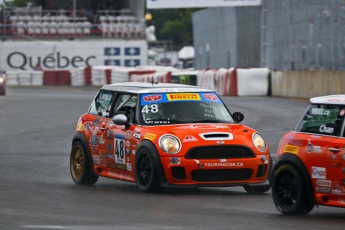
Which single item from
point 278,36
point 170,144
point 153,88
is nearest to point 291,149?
point 170,144

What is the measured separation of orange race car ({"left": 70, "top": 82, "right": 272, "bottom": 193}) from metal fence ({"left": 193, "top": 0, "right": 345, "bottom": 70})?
66.2 ft

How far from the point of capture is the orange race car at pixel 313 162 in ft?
28.9

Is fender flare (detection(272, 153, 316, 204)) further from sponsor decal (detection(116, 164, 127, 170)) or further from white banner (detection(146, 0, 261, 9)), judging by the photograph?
white banner (detection(146, 0, 261, 9))

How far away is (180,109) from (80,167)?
1773 mm

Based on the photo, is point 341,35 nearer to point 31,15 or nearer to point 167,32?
point 31,15

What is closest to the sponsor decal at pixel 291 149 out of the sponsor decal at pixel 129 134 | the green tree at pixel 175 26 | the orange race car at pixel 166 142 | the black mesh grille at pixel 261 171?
the orange race car at pixel 166 142

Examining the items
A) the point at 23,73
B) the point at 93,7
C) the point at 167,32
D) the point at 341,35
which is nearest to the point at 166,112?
the point at 341,35

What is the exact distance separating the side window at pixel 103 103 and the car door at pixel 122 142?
14 centimetres

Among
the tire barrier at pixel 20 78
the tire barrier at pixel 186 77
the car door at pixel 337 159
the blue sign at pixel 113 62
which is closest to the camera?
the car door at pixel 337 159

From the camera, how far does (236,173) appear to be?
11.0 meters

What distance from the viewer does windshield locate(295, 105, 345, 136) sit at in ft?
29.3

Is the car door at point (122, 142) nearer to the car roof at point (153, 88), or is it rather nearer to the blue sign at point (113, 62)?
the car roof at point (153, 88)

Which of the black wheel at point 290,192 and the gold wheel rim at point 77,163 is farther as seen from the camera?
the gold wheel rim at point 77,163

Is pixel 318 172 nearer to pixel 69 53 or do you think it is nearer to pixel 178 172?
pixel 178 172
